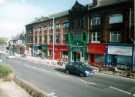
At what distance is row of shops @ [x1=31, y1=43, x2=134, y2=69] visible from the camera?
3747cm

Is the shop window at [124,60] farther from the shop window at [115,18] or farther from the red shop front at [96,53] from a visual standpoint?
the shop window at [115,18]

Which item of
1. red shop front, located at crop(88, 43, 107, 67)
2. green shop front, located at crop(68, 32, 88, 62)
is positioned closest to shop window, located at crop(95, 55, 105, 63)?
red shop front, located at crop(88, 43, 107, 67)

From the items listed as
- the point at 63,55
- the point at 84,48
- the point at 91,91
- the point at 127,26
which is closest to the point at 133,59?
the point at 127,26

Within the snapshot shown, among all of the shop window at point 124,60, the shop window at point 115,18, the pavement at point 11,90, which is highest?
the shop window at point 115,18

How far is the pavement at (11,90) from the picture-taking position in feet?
63.1

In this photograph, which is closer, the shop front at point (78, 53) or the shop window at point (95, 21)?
the shop window at point (95, 21)

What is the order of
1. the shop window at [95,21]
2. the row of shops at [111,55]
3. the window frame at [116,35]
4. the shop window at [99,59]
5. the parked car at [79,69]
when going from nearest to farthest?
the parked car at [79,69]
the row of shops at [111,55]
the window frame at [116,35]
the shop window at [99,59]
the shop window at [95,21]

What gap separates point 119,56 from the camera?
39000 millimetres

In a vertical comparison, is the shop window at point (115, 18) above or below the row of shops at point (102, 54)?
above

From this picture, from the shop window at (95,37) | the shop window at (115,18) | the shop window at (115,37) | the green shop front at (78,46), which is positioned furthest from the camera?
the green shop front at (78,46)

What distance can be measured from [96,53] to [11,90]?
24.2m

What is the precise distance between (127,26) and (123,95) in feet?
61.6

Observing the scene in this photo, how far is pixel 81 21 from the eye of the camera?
47.5 meters

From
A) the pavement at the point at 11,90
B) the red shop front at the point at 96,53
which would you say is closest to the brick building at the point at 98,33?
the red shop front at the point at 96,53
